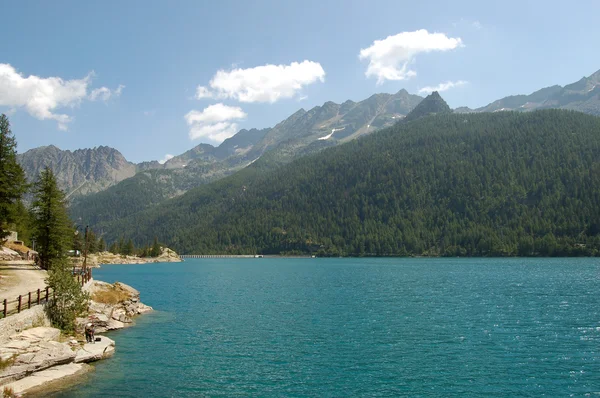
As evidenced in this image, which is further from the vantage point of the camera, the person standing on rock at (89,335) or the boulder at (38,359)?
the person standing on rock at (89,335)

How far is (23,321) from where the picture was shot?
35.7 metres

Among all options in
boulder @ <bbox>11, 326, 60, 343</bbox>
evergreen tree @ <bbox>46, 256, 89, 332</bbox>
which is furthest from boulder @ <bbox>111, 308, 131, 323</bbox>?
boulder @ <bbox>11, 326, 60, 343</bbox>

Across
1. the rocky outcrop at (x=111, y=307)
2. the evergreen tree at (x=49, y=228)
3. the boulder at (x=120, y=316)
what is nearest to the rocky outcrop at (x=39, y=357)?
the rocky outcrop at (x=111, y=307)

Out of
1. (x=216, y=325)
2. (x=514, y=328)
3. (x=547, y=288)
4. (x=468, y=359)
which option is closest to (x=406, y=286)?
(x=547, y=288)

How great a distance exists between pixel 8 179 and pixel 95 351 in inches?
1327

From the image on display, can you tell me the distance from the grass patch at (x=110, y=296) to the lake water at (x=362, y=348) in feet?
17.8

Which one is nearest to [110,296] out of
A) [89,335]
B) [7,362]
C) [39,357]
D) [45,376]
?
[89,335]

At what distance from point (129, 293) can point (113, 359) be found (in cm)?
2808

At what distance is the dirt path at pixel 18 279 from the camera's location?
46.8m

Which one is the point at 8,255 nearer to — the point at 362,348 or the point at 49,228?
the point at 49,228

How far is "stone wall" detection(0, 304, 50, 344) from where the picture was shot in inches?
1277

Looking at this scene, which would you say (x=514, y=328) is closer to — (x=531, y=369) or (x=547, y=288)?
(x=531, y=369)

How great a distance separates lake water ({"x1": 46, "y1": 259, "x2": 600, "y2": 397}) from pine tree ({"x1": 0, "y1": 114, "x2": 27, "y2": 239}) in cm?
2277

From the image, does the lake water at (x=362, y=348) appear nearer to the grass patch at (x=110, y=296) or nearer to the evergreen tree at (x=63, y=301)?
the evergreen tree at (x=63, y=301)
